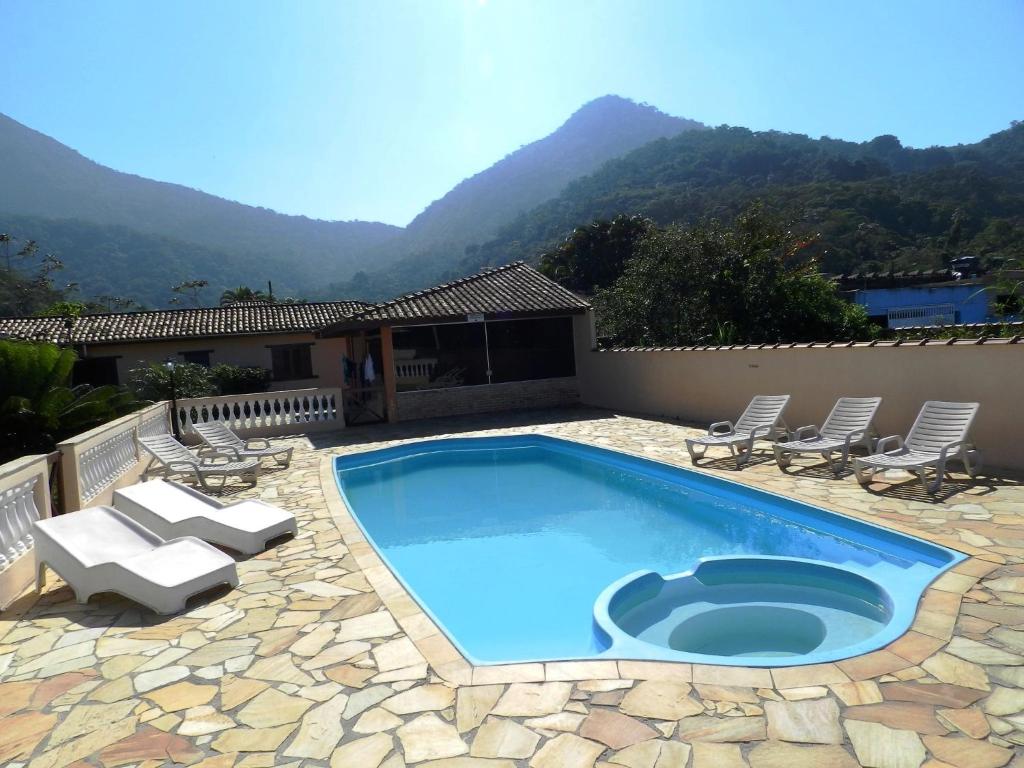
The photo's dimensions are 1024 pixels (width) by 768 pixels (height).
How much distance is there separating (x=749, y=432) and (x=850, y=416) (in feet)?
4.55

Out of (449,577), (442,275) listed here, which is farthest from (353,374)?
(442,275)

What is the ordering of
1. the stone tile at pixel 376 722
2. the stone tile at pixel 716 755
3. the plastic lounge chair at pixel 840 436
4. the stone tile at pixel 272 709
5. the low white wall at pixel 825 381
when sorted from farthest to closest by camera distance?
1. the plastic lounge chair at pixel 840 436
2. the low white wall at pixel 825 381
3. the stone tile at pixel 272 709
4. the stone tile at pixel 376 722
5. the stone tile at pixel 716 755

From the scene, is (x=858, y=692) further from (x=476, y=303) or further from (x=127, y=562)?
(x=476, y=303)

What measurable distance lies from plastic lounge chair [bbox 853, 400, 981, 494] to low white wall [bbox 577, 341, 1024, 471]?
64 centimetres

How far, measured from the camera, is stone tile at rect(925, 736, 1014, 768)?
2719 mm

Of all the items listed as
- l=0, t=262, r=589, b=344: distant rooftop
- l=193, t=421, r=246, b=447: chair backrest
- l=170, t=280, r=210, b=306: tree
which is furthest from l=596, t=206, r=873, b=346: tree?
A: l=170, t=280, r=210, b=306: tree

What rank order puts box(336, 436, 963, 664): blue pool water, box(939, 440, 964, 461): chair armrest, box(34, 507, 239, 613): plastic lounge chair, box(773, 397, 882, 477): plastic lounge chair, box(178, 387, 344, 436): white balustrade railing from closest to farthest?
box(34, 507, 239, 613): plastic lounge chair → box(336, 436, 963, 664): blue pool water → box(939, 440, 964, 461): chair armrest → box(773, 397, 882, 477): plastic lounge chair → box(178, 387, 344, 436): white balustrade railing

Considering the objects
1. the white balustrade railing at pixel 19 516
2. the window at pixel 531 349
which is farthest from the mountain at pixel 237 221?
the white balustrade railing at pixel 19 516

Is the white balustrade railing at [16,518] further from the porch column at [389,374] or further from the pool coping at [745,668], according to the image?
the porch column at [389,374]

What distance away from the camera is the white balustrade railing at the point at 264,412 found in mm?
14953

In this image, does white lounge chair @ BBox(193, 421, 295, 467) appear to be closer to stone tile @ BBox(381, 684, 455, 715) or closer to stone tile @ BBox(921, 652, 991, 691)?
stone tile @ BBox(381, 684, 455, 715)

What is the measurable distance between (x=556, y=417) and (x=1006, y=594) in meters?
11.8

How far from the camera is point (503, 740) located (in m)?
3.10

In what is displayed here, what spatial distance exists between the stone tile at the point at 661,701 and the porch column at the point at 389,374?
44.4ft
